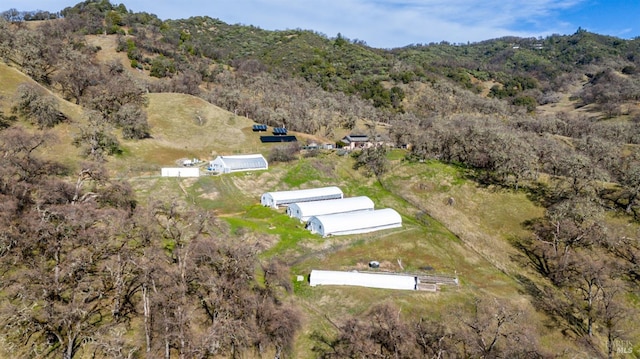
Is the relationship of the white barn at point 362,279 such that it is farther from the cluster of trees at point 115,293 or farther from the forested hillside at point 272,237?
the cluster of trees at point 115,293

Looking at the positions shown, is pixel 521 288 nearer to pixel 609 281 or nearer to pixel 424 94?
pixel 609 281

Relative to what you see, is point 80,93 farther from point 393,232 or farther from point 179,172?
point 393,232

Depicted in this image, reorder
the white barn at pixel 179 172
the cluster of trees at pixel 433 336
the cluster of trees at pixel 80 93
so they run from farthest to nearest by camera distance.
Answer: the cluster of trees at pixel 80 93 → the white barn at pixel 179 172 → the cluster of trees at pixel 433 336

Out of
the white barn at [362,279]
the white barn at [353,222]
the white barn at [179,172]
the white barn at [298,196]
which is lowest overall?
the white barn at [362,279]

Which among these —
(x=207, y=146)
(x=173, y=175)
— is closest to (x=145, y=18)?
(x=207, y=146)

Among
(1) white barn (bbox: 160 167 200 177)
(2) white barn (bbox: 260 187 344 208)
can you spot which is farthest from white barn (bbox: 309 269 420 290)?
(1) white barn (bbox: 160 167 200 177)

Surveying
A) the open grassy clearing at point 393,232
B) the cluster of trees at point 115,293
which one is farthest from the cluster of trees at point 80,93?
the cluster of trees at point 115,293

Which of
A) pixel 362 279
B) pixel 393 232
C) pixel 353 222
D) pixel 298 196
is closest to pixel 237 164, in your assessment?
pixel 298 196
